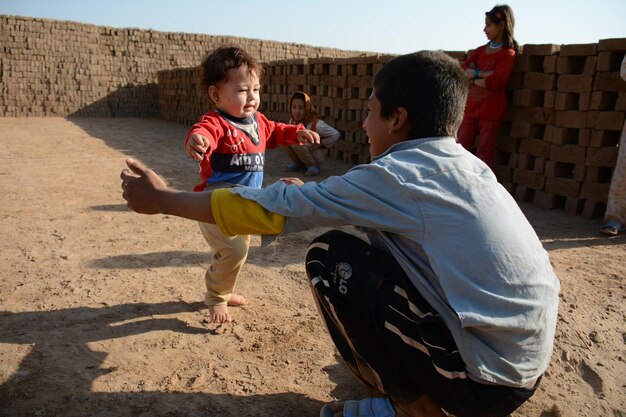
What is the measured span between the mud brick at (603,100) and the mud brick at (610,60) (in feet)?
0.77

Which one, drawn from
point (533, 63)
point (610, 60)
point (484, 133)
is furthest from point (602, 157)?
point (533, 63)

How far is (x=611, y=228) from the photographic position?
14.8ft

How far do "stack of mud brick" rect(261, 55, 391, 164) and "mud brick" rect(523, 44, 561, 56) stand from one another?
85.7 inches

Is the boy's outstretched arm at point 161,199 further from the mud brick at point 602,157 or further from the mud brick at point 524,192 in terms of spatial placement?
the mud brick at point 524,192

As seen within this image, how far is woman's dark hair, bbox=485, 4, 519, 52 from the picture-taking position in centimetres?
551

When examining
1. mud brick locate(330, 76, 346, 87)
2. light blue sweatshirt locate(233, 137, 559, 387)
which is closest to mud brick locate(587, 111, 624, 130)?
mud brick locate(330, 76, 346, 87)

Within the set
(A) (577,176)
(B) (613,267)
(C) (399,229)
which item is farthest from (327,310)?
(A) (577,176)

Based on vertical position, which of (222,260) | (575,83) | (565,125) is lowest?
(222,260)

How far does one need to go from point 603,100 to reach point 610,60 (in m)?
0.39

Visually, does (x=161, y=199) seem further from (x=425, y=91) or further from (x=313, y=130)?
(x=313, y=130)

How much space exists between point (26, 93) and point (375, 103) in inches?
693

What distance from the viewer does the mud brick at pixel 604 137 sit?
5113mm

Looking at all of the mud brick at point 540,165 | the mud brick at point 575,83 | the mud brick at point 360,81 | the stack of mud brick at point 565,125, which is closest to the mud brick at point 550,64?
the stack of mud brick at point 565,125

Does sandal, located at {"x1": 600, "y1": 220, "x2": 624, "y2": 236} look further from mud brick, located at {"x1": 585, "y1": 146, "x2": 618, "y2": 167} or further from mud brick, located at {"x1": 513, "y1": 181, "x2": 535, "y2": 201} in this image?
mud brick, located at {"x1": 513, "y1": 181, "x2": 535, "y2": 201}
